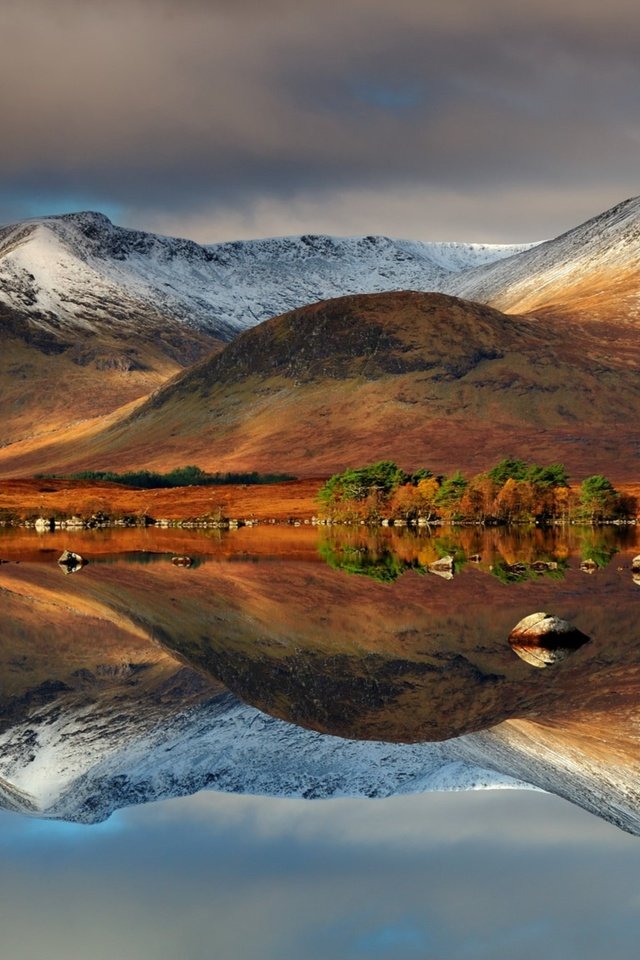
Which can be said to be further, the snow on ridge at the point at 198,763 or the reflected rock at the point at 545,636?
the reflected rock at the point at 545,636

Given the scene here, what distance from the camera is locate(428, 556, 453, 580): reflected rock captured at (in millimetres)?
59225

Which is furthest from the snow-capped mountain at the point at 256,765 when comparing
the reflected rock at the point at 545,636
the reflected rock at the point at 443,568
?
the reflected rock at the point at 443,568

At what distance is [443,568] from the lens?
61.8m

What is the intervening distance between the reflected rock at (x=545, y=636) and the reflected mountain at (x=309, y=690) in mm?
503

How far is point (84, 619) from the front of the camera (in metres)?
43.9

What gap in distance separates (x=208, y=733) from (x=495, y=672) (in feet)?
29.5

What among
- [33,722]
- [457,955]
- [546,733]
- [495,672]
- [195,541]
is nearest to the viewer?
[457,955]

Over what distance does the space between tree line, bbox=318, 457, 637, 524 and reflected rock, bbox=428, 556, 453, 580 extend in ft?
189

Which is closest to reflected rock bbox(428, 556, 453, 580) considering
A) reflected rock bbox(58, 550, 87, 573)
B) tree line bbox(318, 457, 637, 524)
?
reflected rock bbox(58, 550, 87, 573)

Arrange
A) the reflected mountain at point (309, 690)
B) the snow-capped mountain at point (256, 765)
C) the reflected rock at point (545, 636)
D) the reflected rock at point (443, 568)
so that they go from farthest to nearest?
the reflected rock at point (443, 568)
the reflected rock at point (545, 636)
the reflected mountain at point (309, 690)
the snow-capped mountain at point (256, 765)

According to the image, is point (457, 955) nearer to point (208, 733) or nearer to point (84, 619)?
point (208, 733)


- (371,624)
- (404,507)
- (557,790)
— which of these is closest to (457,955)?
(557,790)

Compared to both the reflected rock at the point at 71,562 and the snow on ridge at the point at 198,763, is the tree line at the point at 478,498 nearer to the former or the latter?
the reflected rock at the point at 71,562

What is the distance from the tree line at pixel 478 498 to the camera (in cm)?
12212
